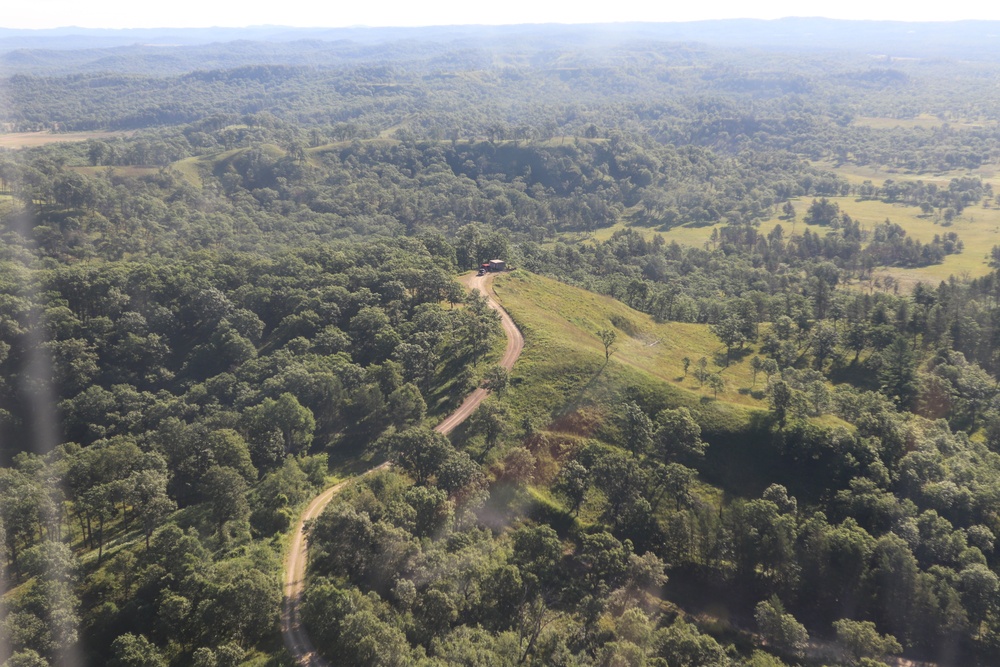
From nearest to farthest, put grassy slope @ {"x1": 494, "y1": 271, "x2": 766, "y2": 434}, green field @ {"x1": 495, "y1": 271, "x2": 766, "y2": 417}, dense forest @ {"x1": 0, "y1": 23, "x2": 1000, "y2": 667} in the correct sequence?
dense forest @ {"x1": 0, "y1": 23, "x2": 1000, "y2": 667} → grassy slope @ {"x1": 494, "y1": 271, "x2": 766, "y2": 434} → green field @ {"x1": 495, "y1": 271, "x2": 766, "y2": 417}

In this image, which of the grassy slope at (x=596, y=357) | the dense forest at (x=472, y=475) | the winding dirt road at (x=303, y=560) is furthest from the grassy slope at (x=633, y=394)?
the winding dirt road at (x=303, y=560)

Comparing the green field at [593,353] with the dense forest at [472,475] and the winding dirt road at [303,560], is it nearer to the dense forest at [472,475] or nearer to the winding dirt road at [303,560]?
the dense forest at [472,475]

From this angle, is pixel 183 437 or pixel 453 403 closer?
pixel 183 437

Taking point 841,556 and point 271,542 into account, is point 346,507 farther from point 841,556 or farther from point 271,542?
point 841,556

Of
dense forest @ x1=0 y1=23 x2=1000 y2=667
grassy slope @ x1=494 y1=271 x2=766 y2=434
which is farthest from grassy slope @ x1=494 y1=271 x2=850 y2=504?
dense forest @ x1=0 y1=23 x2=1000 y2=667

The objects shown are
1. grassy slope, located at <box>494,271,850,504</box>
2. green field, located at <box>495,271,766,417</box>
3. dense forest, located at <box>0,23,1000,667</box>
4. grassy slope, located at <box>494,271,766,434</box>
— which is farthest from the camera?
green field, located at <box>495,271,766,417</box>

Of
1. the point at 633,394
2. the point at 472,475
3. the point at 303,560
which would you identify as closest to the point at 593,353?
the point at 633,394

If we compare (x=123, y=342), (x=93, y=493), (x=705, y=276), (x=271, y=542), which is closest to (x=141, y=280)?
(x=123, y=342)

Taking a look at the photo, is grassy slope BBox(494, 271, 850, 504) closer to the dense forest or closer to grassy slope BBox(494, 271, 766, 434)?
grassy slope BBox(494, 271, 766, 434)

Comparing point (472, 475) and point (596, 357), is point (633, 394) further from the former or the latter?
point (472, 475)
